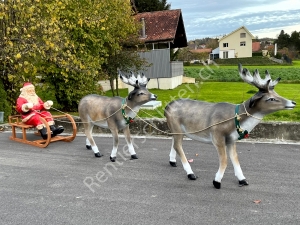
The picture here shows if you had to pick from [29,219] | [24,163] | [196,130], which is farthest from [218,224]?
[24,163]

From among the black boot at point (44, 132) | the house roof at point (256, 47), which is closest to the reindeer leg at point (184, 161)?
the black boot at point (44, 132)

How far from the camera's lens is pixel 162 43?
22000 millimetres

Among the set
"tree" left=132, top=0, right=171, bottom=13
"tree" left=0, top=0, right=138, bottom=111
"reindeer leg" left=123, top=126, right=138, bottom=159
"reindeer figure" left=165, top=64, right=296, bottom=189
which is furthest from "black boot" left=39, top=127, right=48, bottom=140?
"tree" left=132, top=0, right=171, bottom=13

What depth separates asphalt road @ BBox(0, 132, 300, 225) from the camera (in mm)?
3797

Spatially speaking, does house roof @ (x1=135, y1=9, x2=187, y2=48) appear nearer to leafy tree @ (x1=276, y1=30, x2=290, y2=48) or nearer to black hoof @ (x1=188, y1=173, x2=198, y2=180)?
black hoof @ (x1=188, y1=173, x2=198, y2=180)

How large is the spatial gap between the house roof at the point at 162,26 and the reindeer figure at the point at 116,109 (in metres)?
15.1

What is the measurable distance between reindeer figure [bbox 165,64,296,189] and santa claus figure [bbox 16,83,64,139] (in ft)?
11.4

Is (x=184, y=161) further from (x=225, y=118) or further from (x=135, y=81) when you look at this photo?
(x=135, y=81)

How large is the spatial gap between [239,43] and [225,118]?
62785mm

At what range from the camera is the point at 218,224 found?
11.7 ft

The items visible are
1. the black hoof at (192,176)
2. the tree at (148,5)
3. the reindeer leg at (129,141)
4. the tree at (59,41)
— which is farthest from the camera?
the tree at (148,5)

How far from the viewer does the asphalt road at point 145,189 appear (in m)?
3.80

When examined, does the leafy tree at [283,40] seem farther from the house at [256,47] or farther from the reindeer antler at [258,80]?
the reindeer antler at [258,80]

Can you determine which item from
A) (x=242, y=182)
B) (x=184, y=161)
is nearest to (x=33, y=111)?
(x=184, y=161)
